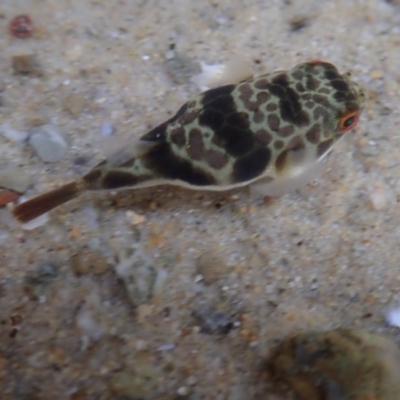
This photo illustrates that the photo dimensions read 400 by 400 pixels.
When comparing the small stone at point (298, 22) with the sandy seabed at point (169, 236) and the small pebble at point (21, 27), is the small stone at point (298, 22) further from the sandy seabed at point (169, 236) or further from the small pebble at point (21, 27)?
the small pebble at point (21, 27)

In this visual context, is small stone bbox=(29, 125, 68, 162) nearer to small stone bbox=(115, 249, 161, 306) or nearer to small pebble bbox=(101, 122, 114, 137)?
small pebble bbox=(101, 122, 114, 137)

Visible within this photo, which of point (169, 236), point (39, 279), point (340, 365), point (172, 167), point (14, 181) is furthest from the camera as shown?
point (14, 181)

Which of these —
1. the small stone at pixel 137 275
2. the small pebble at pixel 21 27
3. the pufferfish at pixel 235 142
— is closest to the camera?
the small stone at pixel 137 275

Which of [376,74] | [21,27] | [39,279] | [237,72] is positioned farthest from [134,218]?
[376,74]

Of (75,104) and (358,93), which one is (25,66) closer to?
(75,104)

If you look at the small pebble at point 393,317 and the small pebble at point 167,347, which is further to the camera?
the small pebble at point 393,317

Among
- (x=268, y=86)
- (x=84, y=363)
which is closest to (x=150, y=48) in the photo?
(x=268, y=86)

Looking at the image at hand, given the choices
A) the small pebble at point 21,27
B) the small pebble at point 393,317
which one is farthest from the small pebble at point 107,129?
the small pebble at point 393,317
